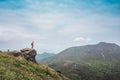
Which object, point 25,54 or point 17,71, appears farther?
point 25,54

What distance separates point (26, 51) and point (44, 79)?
1599 centimetres

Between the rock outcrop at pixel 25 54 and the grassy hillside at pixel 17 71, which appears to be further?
the rock outcrop at pixel 25 54

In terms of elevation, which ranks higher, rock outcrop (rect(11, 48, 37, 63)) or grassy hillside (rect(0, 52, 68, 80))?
rock outcrop (rect(11, 48, 37, 63))

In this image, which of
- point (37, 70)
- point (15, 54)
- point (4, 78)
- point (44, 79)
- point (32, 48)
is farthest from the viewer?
point (32, 48)

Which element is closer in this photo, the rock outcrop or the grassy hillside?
the grassy hillside

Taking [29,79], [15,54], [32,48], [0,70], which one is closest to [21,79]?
[29,79]

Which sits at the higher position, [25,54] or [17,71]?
[25,54]

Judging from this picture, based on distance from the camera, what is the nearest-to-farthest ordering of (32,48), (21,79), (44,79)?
1. (21,79)
2. (44,79)
3. (32,48)

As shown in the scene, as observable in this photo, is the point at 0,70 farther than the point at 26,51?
No

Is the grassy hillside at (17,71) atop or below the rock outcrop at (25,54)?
below

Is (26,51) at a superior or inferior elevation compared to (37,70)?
superior

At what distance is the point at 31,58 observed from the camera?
43375 mm

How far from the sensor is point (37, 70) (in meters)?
33.4

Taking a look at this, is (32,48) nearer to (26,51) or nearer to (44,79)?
(26,51)
